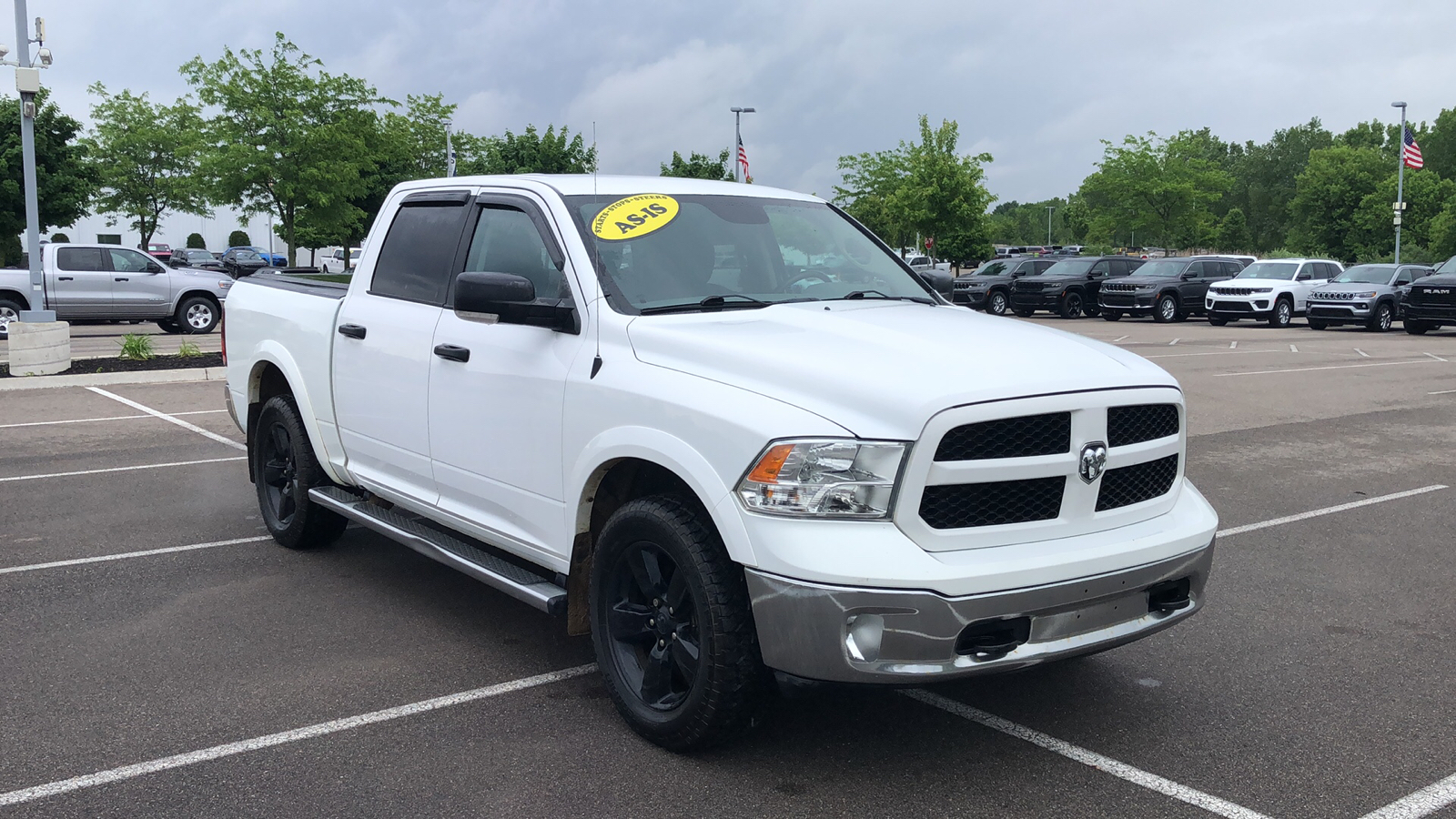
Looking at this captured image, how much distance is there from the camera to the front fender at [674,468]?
3490 millimetres

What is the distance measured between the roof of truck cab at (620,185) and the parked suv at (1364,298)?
27496mm

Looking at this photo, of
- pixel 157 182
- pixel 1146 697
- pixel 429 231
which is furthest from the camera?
pixel 157 182

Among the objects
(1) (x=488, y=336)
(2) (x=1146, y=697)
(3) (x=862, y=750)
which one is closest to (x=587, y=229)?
(1) (x=488, y=336)

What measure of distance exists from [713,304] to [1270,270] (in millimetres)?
30948

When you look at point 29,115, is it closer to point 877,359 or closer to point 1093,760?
point 877,359

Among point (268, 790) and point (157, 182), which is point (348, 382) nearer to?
point (268, 790)

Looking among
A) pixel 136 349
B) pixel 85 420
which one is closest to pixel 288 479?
pixel 85 420

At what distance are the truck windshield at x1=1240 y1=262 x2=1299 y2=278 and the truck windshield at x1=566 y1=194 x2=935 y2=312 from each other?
29.3m

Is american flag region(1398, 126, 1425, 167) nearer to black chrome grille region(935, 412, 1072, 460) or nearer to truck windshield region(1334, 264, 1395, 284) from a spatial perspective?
truck windshield region(1334, 264, 1395, 284)

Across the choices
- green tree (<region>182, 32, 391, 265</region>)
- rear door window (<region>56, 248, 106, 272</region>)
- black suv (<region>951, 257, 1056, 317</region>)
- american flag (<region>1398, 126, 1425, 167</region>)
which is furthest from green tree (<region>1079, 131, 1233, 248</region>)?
rear door window (<region>56, 248, 106, 272</region>)

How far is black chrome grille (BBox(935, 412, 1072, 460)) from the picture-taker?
11.3ft

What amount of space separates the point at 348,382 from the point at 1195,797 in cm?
407

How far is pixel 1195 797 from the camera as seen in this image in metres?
3.60

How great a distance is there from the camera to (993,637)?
3471 millimetres
